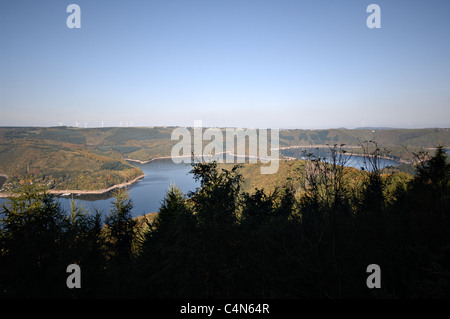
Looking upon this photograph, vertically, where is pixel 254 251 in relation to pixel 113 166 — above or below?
above

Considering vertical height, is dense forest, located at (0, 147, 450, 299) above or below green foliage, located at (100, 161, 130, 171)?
above

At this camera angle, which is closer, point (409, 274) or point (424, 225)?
point (409, 274)

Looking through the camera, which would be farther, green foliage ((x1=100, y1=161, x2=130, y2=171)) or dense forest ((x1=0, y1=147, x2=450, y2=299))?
green foliage ((x1=100, y1=161, x2=130, y2=171))

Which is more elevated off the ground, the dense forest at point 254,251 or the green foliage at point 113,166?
the dense forest at point 254,251

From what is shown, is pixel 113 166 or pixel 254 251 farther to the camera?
pixel 113 166
